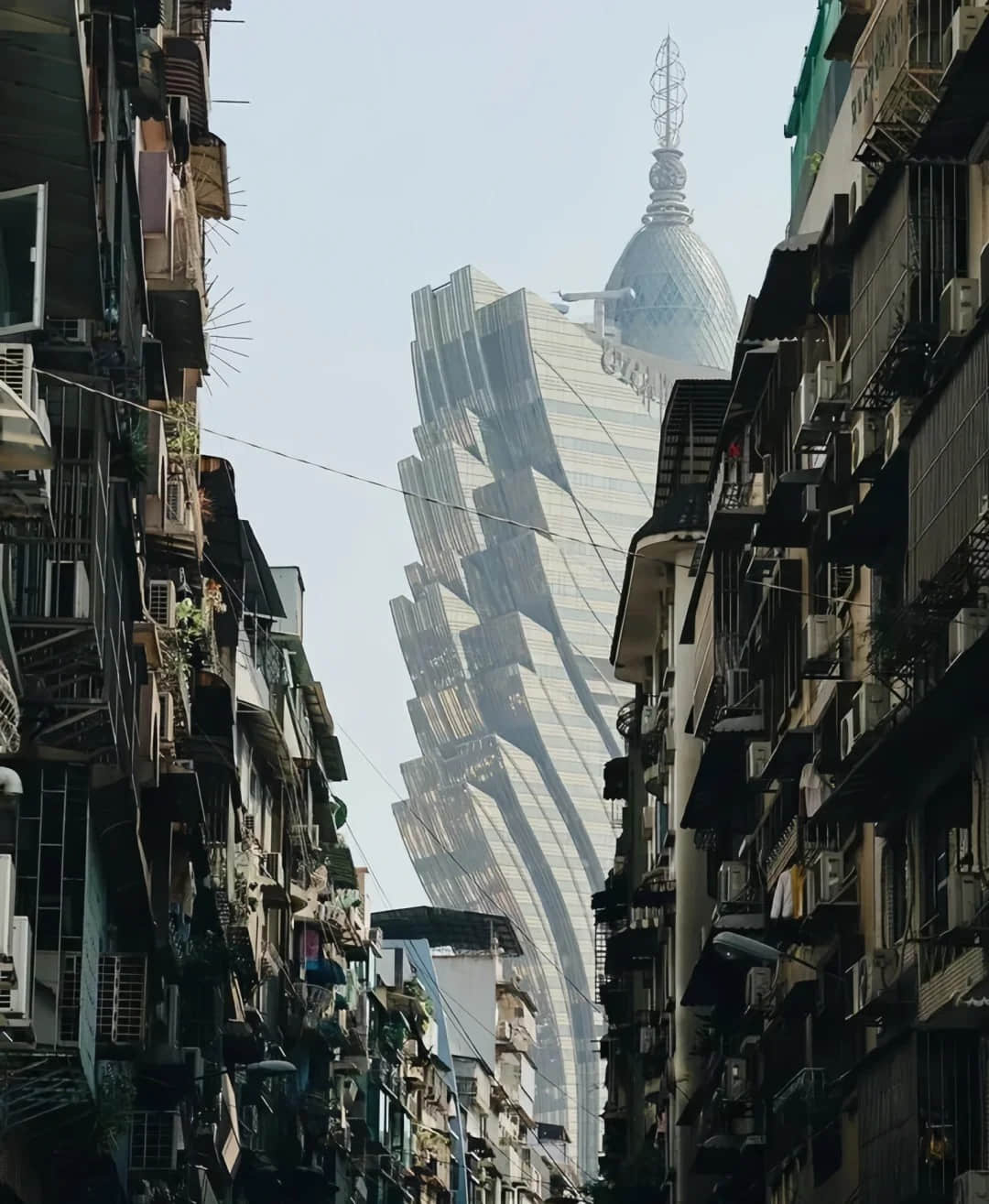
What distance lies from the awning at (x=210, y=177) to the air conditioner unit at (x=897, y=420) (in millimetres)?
20751

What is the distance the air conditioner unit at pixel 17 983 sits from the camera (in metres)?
27.4

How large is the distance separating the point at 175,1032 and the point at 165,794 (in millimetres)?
6224

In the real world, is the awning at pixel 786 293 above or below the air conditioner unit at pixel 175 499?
above

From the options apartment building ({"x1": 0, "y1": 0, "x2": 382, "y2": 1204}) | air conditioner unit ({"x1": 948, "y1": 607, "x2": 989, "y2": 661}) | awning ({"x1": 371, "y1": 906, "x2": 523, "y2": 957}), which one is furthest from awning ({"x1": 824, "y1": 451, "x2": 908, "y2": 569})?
awning ({"x1": 371, "y1": 906, "x2": 523, "y2": 957})

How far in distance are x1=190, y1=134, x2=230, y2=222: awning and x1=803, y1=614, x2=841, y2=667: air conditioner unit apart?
54.7ft

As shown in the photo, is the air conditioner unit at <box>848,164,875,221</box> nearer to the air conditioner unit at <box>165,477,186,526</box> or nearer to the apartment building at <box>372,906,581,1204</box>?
the air conditioner unit at <box>165,477,186,526</box>

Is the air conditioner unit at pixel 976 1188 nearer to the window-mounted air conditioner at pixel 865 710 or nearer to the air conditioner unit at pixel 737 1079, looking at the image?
the window-mounted air conditioner at pixel 865 710

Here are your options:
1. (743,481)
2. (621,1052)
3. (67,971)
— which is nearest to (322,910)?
(621,1052)

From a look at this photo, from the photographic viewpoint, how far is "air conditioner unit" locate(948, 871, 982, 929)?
27031mm

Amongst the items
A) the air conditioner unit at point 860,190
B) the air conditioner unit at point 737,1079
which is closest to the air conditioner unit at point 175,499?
the air conditioner unit at point 737,1079

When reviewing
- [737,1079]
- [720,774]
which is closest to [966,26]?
[737,1079]

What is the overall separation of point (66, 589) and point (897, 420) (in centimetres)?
957

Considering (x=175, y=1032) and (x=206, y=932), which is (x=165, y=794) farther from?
(x=206, y=932)

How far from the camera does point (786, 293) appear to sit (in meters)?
41.0
